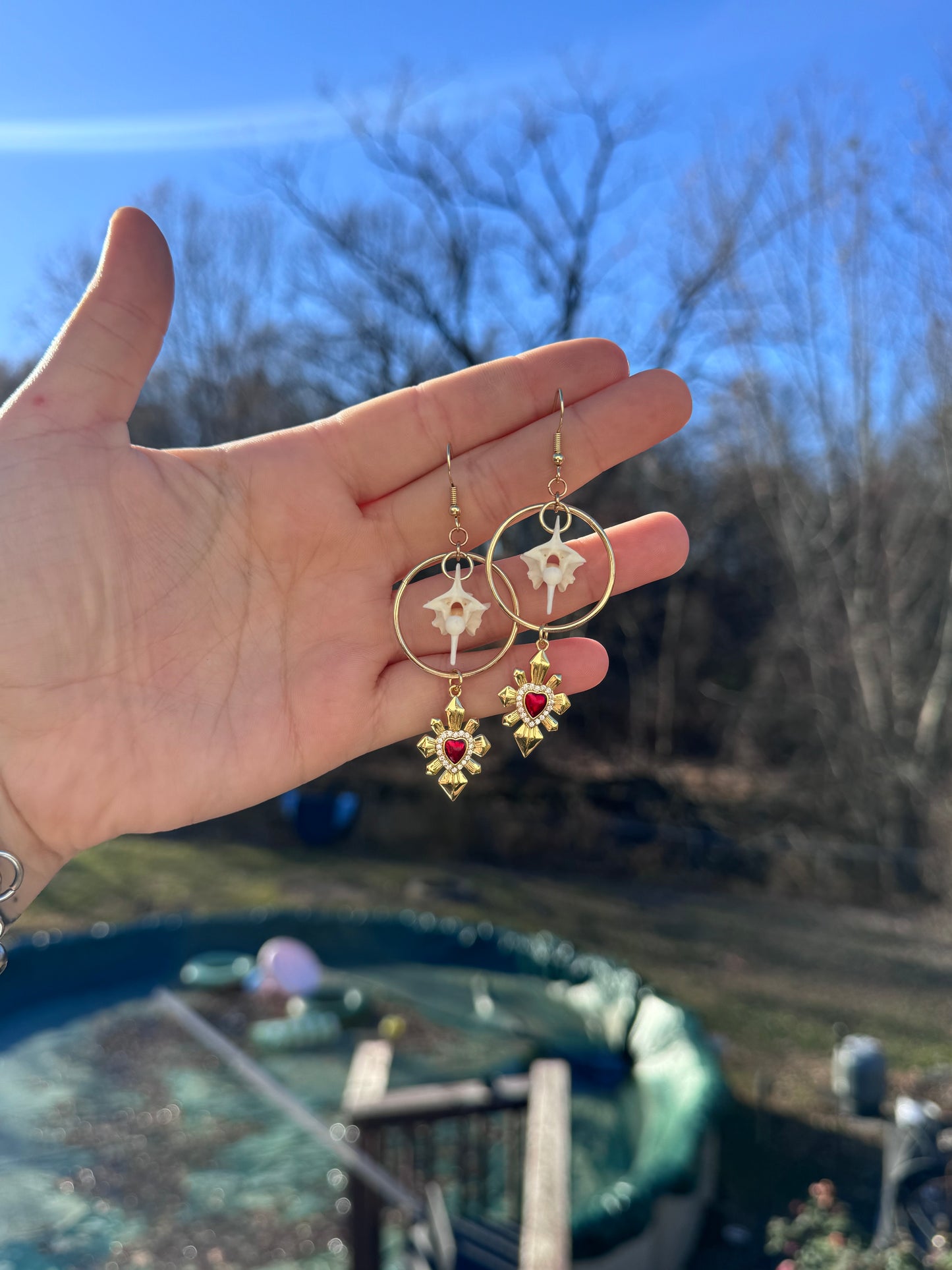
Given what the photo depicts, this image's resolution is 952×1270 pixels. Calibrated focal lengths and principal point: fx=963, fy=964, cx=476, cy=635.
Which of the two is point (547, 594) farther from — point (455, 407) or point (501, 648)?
point (455, 407)

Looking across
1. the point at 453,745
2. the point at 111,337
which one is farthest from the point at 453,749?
the point at 111,337

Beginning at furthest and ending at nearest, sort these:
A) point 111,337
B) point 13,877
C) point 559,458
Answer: point 559,458, point 13,877, point 111,337

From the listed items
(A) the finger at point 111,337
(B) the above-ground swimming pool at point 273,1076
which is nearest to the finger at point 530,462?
(A) the finger at point 111,337

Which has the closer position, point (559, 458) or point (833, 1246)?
point (559, 458)

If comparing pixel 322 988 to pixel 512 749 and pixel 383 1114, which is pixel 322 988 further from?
pixel 383 1114

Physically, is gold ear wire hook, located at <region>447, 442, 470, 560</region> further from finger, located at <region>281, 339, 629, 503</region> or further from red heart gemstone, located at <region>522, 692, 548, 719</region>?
red heart gemstone, located at <region>522, 692, 548, 719</region>

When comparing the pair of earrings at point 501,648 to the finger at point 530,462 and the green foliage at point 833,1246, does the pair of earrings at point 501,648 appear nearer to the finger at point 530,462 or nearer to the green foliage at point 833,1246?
the finger at point 530,462
